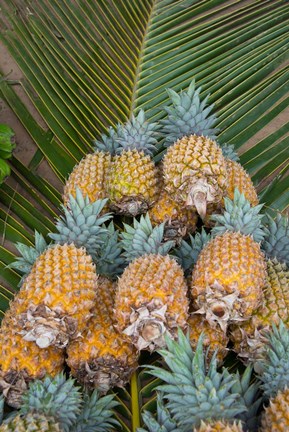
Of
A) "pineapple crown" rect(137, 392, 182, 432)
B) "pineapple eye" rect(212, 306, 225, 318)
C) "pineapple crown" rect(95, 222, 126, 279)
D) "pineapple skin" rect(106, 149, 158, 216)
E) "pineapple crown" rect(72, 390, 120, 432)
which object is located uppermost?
"pineapple skin" rect(106, 149, 158, 216)

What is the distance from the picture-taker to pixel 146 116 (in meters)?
2.50

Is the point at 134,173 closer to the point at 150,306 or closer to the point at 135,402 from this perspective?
the point at 150,306

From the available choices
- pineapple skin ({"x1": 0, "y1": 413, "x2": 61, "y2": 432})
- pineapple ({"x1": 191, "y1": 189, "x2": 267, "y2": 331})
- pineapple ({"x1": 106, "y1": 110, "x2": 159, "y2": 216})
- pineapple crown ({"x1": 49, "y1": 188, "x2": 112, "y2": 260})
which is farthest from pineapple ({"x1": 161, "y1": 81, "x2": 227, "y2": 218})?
pineapple skin ({"x1": 0, "y1": 413, "x2": 61, "y2": 432})

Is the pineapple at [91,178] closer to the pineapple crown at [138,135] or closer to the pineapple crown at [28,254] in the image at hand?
the pineapple crown at [138,135]

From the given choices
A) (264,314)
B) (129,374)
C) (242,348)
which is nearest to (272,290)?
(264,314)

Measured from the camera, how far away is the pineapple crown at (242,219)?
1.77 meters

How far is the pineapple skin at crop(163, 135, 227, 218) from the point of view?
1.87 metres

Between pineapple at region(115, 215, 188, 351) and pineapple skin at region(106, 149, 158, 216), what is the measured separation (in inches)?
14.8

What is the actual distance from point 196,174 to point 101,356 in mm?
769

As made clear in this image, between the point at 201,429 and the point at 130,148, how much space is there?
1235mm

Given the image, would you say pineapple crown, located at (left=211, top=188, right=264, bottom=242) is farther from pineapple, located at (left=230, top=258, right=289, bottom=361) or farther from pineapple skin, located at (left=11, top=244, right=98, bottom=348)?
pineapple skin, located at (left=11, top=244, right=98, bottom=348)

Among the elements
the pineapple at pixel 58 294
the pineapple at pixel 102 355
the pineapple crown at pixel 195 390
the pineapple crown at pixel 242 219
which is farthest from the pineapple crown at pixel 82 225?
the pineapple crown at pixel 195 390

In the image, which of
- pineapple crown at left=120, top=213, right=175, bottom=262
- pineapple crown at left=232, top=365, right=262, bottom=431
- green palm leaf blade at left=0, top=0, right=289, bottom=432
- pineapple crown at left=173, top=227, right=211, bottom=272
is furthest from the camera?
green palm leaf blade at left=0, top=0, right=289, bottom=432

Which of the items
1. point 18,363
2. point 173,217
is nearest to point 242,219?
point 173,217
